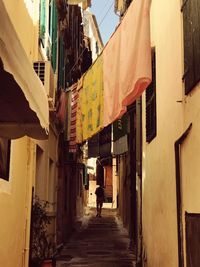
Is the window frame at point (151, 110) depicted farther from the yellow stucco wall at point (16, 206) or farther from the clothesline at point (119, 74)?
the yellow stucco wall at point (16, 206)

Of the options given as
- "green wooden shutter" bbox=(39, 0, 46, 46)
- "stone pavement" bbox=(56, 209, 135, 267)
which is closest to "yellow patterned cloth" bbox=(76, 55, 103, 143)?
"green wooden shutter" bbox=(39, 0, 46, 46)

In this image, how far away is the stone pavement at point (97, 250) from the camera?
12227mm

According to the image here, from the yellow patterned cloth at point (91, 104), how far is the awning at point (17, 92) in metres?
3.30

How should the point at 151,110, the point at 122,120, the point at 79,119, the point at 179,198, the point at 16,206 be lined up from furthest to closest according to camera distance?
the point at 122,120 → the point at 79,119 → the point at 151,110 → the point at 16,206 → the point at 179,198

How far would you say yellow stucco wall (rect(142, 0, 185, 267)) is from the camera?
662 centimetres

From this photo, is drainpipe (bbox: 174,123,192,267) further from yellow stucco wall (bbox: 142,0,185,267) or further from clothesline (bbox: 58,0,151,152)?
clothesline (bbox: 58,0,151,152)

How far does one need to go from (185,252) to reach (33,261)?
3721mm

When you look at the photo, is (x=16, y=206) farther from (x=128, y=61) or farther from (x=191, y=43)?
(x=191, y=43)

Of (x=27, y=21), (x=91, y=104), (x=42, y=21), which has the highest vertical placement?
(x=42, y=21)

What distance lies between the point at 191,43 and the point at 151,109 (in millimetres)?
4098

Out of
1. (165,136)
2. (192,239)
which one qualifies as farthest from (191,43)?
(165,136)

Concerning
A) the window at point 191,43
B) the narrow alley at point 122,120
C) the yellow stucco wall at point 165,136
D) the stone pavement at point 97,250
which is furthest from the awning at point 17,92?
the stone pavement at point 97,250

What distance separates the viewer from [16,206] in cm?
741

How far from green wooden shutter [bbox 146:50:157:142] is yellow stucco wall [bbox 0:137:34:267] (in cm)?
247
